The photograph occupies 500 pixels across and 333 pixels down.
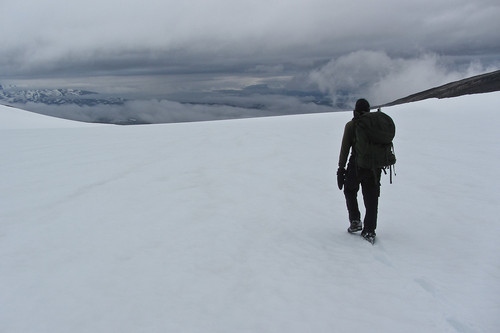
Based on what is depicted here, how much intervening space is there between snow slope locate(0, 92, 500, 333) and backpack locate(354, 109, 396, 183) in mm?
1407

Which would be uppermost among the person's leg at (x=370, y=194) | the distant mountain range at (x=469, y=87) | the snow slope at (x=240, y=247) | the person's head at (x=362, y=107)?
the distant mountain range at (x=469, y=87)

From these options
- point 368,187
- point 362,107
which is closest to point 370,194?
point 368,187

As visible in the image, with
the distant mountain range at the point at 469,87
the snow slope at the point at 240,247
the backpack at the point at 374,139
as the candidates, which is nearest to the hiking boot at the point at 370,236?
the snow slope at the point at 240,247

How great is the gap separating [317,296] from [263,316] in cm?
80

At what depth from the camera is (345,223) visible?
7379mm

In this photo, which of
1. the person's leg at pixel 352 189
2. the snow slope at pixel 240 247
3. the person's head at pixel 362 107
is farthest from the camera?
the person's leg at pixel 352 189

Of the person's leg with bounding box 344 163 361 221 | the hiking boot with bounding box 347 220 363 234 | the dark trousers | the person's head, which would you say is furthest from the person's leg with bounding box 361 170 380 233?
the person's head

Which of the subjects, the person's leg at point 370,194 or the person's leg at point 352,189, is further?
the person's leg at point 352,189

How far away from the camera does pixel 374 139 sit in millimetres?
5848

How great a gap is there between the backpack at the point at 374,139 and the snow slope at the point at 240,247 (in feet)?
4.61

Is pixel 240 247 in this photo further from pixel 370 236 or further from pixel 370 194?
pixel 370 194

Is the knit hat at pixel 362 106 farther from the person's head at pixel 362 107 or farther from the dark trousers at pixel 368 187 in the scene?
the dark trousers at pixel 368 187

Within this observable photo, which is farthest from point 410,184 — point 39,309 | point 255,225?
point 39,309

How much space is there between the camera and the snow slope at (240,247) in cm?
415
